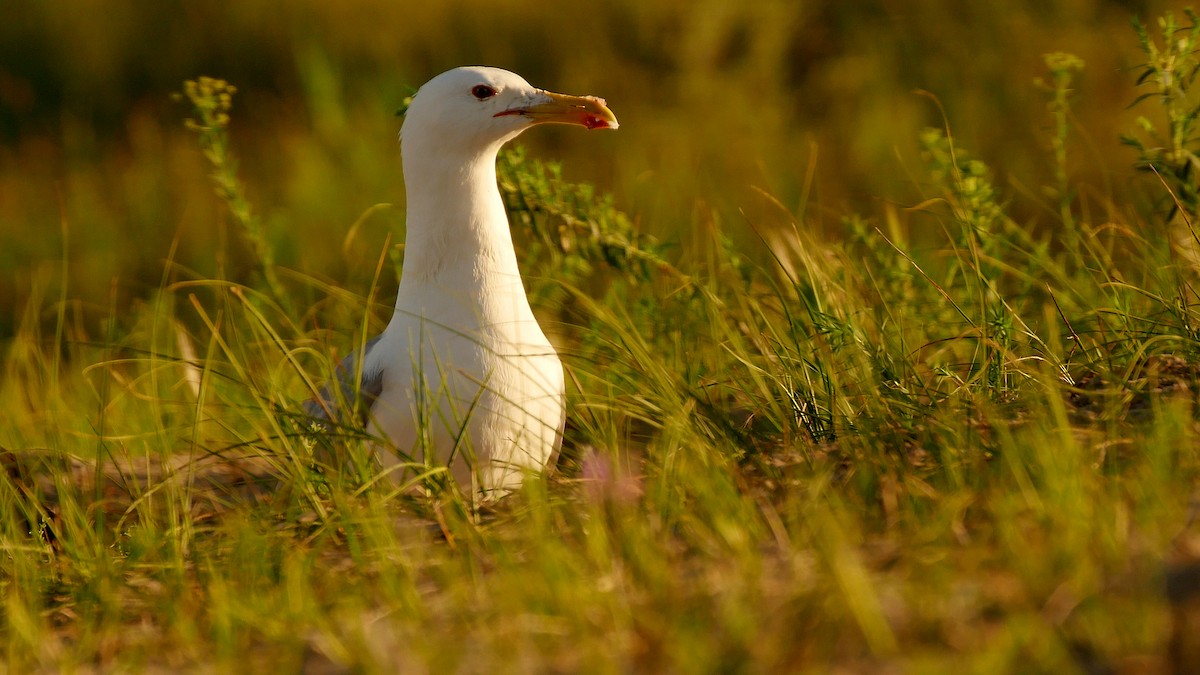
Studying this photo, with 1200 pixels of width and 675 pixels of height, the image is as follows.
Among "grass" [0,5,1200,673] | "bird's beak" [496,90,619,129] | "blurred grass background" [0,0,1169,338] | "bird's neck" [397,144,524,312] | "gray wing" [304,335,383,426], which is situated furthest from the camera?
"blurred grass background" [0,0,1169,338]

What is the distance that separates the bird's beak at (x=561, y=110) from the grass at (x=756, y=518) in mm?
292

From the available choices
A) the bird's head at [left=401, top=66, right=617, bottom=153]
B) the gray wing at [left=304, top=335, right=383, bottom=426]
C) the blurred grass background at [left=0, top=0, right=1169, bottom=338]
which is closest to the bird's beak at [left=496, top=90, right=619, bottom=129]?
the bird's head at [left=401, top=66, right=617, bottom=153]

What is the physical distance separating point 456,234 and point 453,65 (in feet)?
15.9

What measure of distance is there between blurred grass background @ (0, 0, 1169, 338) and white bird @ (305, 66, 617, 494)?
278 centimetres

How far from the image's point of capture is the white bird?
273cm

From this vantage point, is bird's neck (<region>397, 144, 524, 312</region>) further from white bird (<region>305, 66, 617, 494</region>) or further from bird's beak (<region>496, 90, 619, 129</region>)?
bird's beak (<region>496, 90, 619, 129</region>)

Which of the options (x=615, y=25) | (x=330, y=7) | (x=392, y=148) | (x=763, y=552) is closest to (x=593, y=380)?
(x=763, y=552)

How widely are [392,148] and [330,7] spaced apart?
1.32 m

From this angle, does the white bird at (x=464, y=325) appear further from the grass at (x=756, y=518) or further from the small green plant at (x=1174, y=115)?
the small green plant at (x=1174, y=115)

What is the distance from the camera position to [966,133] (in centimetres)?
Answer: 650

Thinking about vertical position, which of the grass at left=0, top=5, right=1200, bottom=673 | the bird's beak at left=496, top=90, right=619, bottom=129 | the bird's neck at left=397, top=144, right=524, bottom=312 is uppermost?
the bird's beak at left=496, top=90, right=619, bottom=129

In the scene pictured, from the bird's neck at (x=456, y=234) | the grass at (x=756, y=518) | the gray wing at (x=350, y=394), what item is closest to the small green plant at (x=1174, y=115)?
the grass at (x=756, y=518)

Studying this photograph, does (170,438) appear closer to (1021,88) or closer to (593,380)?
(593,380)

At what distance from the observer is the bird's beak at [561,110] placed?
3.06 meters
